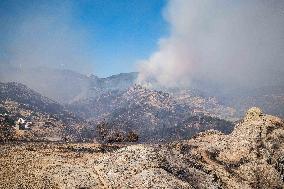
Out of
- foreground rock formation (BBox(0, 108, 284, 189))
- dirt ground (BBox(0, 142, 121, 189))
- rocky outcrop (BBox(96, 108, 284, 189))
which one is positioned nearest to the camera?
dirt ground (BBox(0, 142, 121, 189))

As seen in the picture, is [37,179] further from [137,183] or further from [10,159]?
[137,183]

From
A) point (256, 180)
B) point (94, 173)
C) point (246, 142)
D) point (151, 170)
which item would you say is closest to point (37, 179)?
point (94, 173)

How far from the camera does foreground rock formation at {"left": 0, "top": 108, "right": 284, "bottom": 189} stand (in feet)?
200

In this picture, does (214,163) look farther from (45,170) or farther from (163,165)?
(45,170)

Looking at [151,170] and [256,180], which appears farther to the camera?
[256,180]

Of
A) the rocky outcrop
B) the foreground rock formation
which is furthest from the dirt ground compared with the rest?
the rocky outcrop

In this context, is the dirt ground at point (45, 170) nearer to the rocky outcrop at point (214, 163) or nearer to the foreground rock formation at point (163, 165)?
the foreground rock formation at point (163, 165)

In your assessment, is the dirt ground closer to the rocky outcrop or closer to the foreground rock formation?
the foreground rock formation

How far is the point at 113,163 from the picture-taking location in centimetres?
6850

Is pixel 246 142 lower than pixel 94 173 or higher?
higher

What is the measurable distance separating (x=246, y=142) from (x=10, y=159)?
2356 inches

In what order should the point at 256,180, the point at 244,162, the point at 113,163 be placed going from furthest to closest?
the point at 244,162
the point at 256,180
the point at 113,163

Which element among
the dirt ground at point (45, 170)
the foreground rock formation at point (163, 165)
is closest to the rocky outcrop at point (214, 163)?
the foreground rock formation at point (163, 165)

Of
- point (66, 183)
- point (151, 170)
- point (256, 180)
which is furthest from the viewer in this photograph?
point (256, 180)
